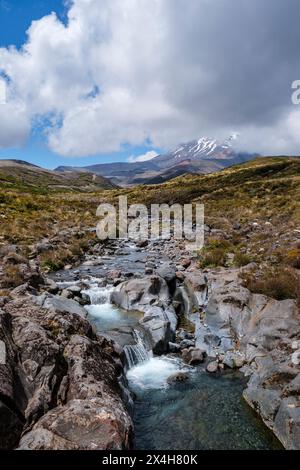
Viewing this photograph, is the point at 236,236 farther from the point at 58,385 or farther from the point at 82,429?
the point at 82,429

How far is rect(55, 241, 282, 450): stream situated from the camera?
10.1 meters

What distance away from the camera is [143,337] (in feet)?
52.8

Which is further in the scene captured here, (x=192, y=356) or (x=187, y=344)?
(x=187, y=344)

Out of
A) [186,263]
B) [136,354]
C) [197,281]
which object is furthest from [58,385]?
[186,263]

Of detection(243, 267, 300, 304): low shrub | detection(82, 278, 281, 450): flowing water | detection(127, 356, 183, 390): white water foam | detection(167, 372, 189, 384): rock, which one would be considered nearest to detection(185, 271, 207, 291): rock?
detection(243, 267, 300, 304): low shrub

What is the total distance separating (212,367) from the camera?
1408cm

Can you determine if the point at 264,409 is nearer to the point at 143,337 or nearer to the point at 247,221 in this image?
the point at 143,337

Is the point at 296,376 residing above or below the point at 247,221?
below

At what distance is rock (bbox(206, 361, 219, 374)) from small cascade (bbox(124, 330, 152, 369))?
2.60m

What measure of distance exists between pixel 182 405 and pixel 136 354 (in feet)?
11.6
